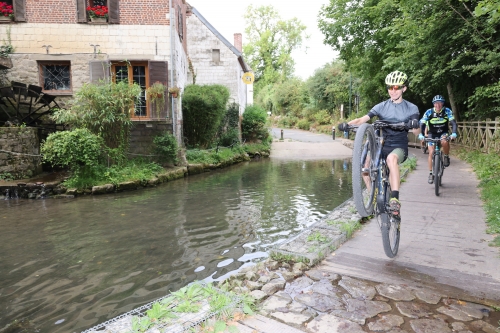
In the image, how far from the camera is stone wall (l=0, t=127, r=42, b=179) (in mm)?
11094

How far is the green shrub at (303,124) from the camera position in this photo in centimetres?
4334

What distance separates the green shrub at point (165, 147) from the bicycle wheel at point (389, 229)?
1068cm

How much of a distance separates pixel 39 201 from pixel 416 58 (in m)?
13.7

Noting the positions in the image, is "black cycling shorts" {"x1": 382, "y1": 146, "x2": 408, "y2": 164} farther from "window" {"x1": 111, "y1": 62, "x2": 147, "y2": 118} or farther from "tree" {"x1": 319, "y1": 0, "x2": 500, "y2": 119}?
"window" {"x1": 111, "y1": 62, "x2": 147, "y2": 118}

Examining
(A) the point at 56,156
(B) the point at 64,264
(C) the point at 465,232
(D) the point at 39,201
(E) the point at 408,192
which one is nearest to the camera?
(C) the point at 465,232

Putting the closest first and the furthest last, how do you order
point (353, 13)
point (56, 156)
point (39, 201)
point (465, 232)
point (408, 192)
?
point (465, 232) < point (408, 192) < point (39, 201) < point (56, 156) < point (353, 13)

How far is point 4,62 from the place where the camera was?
1374 cm

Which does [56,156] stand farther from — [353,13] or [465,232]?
[353,13]

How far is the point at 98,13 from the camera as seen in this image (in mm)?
13727

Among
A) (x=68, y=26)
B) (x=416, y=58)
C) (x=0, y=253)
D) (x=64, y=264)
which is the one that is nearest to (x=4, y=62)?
(x=68, y=26)

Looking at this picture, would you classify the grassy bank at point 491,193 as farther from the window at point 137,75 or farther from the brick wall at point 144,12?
the brick wall at point 144,12

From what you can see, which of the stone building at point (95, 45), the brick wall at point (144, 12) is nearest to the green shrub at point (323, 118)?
the stone building at point (95, 45)

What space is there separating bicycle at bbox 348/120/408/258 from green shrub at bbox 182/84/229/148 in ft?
44.0

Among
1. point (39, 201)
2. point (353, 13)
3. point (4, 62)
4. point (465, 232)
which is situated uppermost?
point (353, 13)
